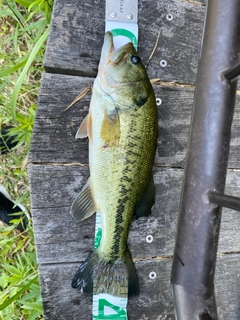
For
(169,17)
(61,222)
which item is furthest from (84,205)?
(169,17)

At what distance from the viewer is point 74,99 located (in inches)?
69.9

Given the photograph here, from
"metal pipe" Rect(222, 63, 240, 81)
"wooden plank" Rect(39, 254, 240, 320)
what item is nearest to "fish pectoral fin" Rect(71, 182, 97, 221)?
"wooden plank" Rect(39, 254, 240, 320)

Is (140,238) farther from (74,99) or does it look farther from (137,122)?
(74,99)

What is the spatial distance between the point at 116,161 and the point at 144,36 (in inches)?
29.1

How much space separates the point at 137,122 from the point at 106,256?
0.67 metres

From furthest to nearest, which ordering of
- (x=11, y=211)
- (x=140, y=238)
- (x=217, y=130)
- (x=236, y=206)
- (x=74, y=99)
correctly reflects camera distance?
(x=11, y=211) < (x=140, y=238) < (x=74, y=99) < (x=217, y=130) < (x=236, y=206)

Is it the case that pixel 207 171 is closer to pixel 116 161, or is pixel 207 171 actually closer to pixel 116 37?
pixel 116 161

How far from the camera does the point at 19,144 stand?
2.24 metres

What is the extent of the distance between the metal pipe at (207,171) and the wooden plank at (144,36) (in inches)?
29.5

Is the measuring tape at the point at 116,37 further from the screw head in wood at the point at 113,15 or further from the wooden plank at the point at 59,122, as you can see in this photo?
the wooden plank at the point at 59,122

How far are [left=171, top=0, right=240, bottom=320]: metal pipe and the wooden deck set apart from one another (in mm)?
729

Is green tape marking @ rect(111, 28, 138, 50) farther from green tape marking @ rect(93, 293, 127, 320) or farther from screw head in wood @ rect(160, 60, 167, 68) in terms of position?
green tape marking @ rect(93, 293, 127, 320)

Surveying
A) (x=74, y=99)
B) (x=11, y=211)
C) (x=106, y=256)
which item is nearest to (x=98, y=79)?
(x=74, y=99)

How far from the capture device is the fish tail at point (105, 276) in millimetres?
1716
